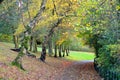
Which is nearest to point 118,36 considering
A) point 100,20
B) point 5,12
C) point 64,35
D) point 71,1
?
point 100,20

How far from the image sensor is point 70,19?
32.4 m

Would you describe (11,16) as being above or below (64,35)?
above

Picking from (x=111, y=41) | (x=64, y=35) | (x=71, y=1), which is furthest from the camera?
(x=64, y=35)

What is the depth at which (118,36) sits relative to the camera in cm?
1603

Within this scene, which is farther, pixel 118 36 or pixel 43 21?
pixel 43 21

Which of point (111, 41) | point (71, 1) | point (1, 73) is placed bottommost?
point (1, 73)

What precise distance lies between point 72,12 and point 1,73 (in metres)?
15.8

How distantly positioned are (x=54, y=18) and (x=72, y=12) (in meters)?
2.00

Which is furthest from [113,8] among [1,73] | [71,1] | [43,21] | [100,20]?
[43,21]

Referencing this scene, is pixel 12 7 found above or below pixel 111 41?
above

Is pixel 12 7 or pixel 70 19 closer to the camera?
pixel 70 19

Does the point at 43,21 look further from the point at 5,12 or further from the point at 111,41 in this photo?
the point at 111,41

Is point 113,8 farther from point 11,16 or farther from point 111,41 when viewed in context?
point 11,16

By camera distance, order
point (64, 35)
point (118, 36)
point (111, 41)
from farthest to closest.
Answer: point (64, 35)
point (111, 41)
point (118, 36)
